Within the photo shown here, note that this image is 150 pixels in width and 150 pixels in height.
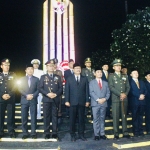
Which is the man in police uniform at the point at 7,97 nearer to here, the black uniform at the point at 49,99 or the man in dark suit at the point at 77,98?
the black uniform at the point at 49,99

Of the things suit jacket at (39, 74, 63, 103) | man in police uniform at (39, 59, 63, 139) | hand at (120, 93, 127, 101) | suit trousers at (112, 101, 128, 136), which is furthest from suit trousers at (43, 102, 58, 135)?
hand at (120, 93, 127, 101)

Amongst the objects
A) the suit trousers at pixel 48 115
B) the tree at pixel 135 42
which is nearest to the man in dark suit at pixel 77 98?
the suit trousers at pixel 48 115

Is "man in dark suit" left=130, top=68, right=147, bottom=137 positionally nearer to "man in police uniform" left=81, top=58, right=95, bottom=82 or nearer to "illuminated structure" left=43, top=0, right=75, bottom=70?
"man in police uniform" left=81, top=58, right=95, bottom=82

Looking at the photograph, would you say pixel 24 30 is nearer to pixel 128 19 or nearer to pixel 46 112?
pixel 128 19

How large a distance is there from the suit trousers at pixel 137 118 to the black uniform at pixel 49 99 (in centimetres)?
205

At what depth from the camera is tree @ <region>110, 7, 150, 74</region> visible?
14236 millimetres

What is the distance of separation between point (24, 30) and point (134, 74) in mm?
19451

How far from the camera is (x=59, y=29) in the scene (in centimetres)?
1357

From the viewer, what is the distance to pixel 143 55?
47.4 ft

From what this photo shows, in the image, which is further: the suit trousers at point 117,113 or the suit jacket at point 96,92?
the suit trousers at point 117,113

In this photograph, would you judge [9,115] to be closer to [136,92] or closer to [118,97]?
[118,97]

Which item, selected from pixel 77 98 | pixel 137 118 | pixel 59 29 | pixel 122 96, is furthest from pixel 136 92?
pixel 59 29

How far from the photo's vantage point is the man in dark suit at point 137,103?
6094mm

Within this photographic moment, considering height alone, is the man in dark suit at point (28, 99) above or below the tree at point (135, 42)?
below
